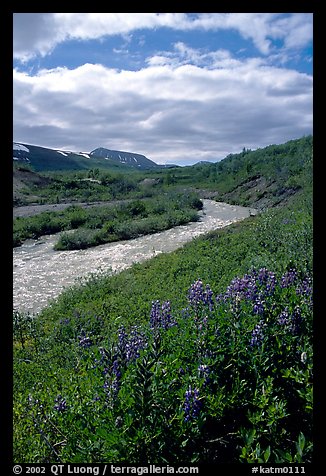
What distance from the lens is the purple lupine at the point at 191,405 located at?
2148 mm

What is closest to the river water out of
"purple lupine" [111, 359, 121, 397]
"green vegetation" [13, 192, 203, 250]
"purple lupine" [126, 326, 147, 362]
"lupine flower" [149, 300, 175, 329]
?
"green vegetation" [13, 192, 203, 250]

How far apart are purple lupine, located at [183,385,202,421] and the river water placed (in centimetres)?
689

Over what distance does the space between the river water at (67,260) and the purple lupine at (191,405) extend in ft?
22.6

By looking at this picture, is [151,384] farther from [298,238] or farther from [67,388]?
[298,238]

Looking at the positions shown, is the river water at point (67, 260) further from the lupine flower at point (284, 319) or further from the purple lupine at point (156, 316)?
the lupine flower at point (284, 319)

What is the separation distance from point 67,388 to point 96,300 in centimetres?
479

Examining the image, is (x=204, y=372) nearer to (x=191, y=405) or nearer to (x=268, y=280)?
(x=191, y=405)

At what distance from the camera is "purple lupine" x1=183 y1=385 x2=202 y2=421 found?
215cm

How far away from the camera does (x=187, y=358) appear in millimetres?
2645

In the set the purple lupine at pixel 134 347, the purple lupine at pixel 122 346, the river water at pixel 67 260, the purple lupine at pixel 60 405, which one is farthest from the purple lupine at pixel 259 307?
the river water at pixel 67 260

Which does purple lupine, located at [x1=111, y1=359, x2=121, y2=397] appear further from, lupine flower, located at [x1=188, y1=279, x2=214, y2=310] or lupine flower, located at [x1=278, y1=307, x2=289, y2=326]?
lupine flower, located at [x1=278, y1=307, x2=289, y2=326]

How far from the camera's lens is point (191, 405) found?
7.07 ft
